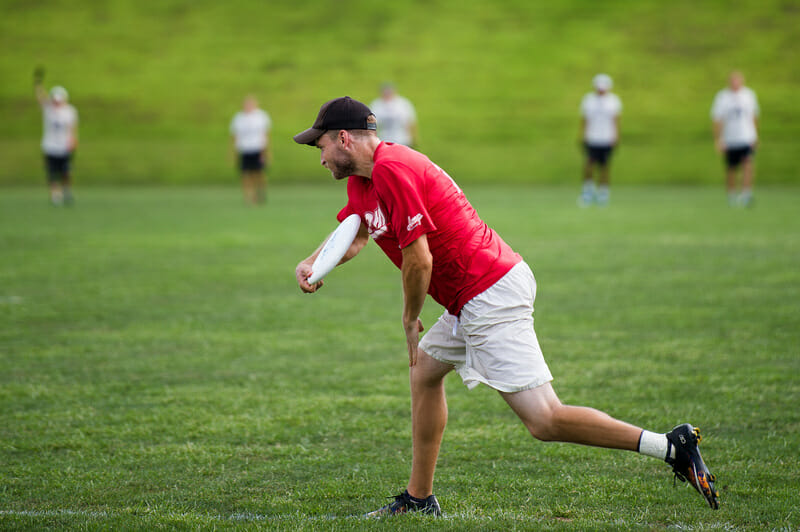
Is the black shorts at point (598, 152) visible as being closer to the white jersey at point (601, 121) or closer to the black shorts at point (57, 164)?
the white jersey at point (601, 121)

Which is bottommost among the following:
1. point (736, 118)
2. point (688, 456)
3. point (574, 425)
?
point (688, 456)

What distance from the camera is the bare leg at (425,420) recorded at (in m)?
4.12

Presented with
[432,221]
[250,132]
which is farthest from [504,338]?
[250,132]

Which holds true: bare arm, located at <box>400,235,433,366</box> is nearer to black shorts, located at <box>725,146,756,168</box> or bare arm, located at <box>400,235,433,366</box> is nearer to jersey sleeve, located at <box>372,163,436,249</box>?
jersey sleeve, located at <box>372,163,436,249</box>

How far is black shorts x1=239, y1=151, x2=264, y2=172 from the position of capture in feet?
73.4

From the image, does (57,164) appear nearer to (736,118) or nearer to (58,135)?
(58,135)

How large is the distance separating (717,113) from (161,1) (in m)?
41.2

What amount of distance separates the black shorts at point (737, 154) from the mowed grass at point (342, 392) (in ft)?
24.0

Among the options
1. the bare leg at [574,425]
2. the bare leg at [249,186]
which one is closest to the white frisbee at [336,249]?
the bare leg at [574,425]

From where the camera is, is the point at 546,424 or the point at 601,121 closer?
the point at 546,424

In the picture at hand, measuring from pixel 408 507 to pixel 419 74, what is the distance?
42.7 metres

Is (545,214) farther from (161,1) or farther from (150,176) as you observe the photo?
(161,1)

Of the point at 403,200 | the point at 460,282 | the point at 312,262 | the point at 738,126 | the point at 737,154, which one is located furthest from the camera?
the point at 737,154

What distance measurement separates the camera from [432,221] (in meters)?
3.73
